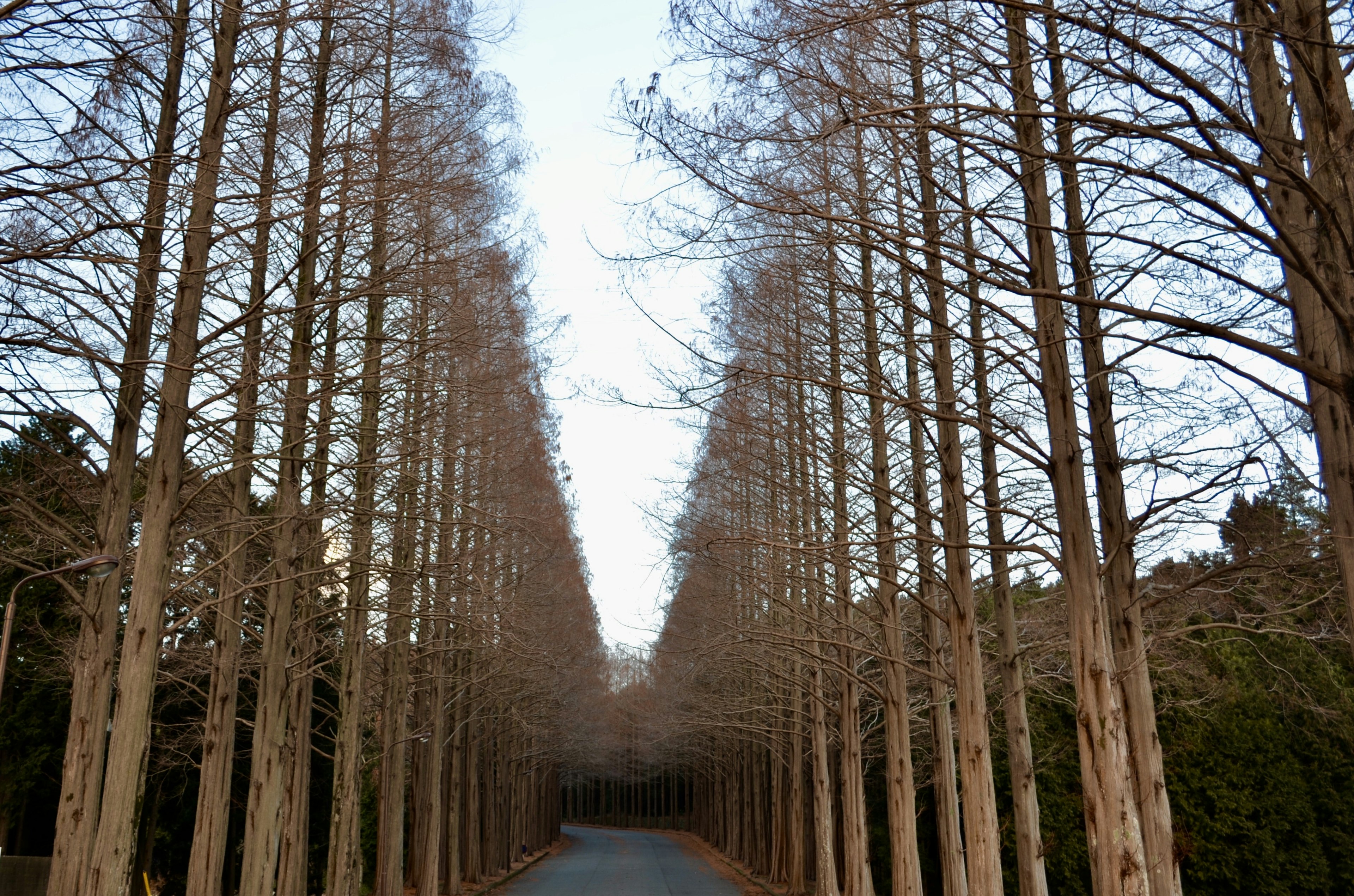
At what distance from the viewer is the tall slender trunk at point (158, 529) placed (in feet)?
25.0

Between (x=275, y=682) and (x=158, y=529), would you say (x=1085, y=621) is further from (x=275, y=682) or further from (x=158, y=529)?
(x=275, y=682)

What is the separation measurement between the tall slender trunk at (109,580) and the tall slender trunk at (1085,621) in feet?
19.9

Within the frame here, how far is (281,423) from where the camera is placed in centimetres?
934

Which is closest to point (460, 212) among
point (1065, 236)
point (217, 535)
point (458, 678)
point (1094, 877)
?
point (217, 535)

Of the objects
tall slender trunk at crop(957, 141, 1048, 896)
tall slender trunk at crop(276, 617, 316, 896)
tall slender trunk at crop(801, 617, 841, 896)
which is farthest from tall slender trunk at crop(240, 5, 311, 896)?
tall slender trunk at crop(801, 617, 841, 896)

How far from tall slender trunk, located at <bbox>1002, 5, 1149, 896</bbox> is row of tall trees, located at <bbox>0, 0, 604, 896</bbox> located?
437cm

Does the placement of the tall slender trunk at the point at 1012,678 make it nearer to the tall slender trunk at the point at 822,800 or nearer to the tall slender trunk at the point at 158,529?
the tall slender trunk at the point at 822,800

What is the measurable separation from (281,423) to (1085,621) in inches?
264

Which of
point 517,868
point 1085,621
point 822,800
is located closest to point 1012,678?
point 1085,621

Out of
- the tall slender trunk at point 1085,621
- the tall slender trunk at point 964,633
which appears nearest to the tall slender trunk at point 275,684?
the tall slender trunk at point 964,633

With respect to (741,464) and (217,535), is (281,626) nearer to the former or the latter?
(217,535)

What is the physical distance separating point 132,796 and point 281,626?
5240 millimetres

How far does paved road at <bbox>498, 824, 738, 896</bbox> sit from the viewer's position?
28.7m

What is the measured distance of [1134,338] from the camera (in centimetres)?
558
